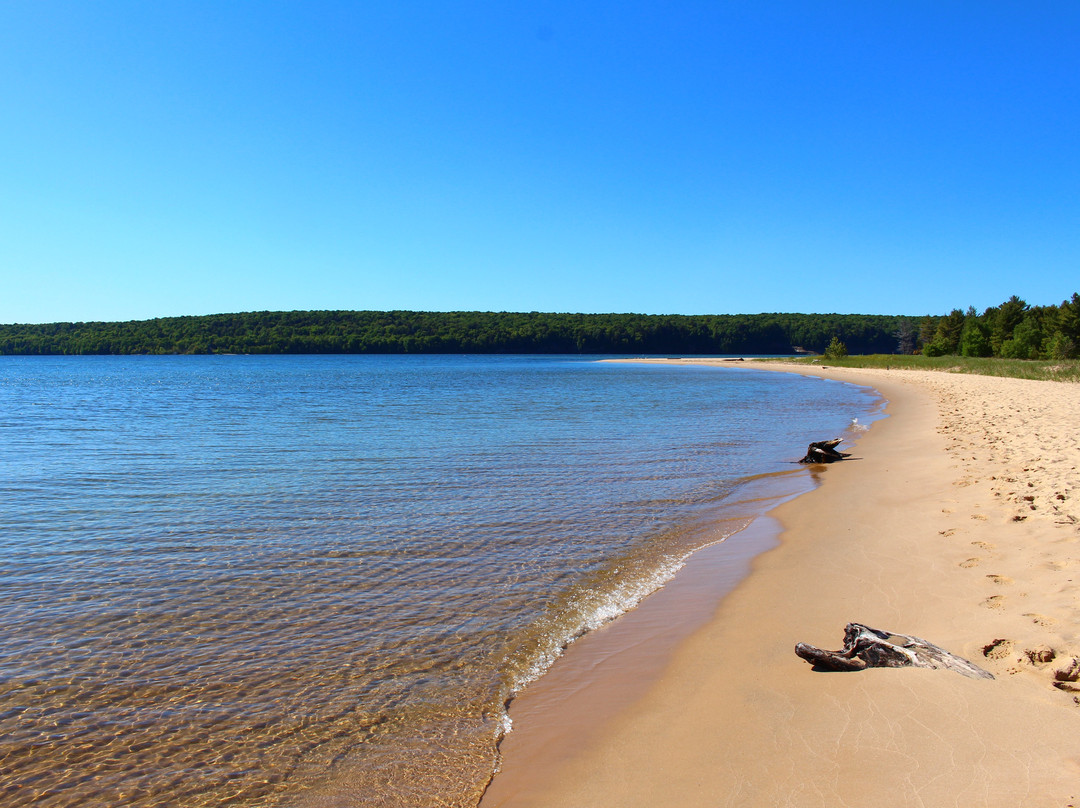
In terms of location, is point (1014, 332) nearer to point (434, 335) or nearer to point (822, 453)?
point (822, 453)

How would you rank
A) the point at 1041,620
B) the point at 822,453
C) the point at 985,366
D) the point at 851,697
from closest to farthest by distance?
1. the point at 851,697
2. the point at 1041,620
3. the point at 822,453
4. the point at 985,366

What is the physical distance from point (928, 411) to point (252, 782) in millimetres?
26450

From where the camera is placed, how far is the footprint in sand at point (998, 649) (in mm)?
4488

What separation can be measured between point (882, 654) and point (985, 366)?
182ft

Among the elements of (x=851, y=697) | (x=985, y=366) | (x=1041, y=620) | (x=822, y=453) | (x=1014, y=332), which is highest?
(x=1014, y=332)

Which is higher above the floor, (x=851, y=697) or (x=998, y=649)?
(x=998, y=649)

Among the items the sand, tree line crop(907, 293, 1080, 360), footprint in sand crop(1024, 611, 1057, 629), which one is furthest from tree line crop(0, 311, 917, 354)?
footprint in sand crop(1024, 611, 1057, 629)

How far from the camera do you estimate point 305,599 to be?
6.41m

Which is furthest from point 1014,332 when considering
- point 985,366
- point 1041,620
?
point 1041,620

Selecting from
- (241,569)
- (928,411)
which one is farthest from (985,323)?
(241,569)

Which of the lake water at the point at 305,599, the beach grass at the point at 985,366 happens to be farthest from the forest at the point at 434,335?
the lake water at the point at 305,599

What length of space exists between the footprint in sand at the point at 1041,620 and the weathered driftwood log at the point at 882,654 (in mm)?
935

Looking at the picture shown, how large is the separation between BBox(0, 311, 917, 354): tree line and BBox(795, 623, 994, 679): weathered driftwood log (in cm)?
16735

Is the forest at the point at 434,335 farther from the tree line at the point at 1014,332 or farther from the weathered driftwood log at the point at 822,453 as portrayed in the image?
the weathered driftwood log at the point at 822,453
